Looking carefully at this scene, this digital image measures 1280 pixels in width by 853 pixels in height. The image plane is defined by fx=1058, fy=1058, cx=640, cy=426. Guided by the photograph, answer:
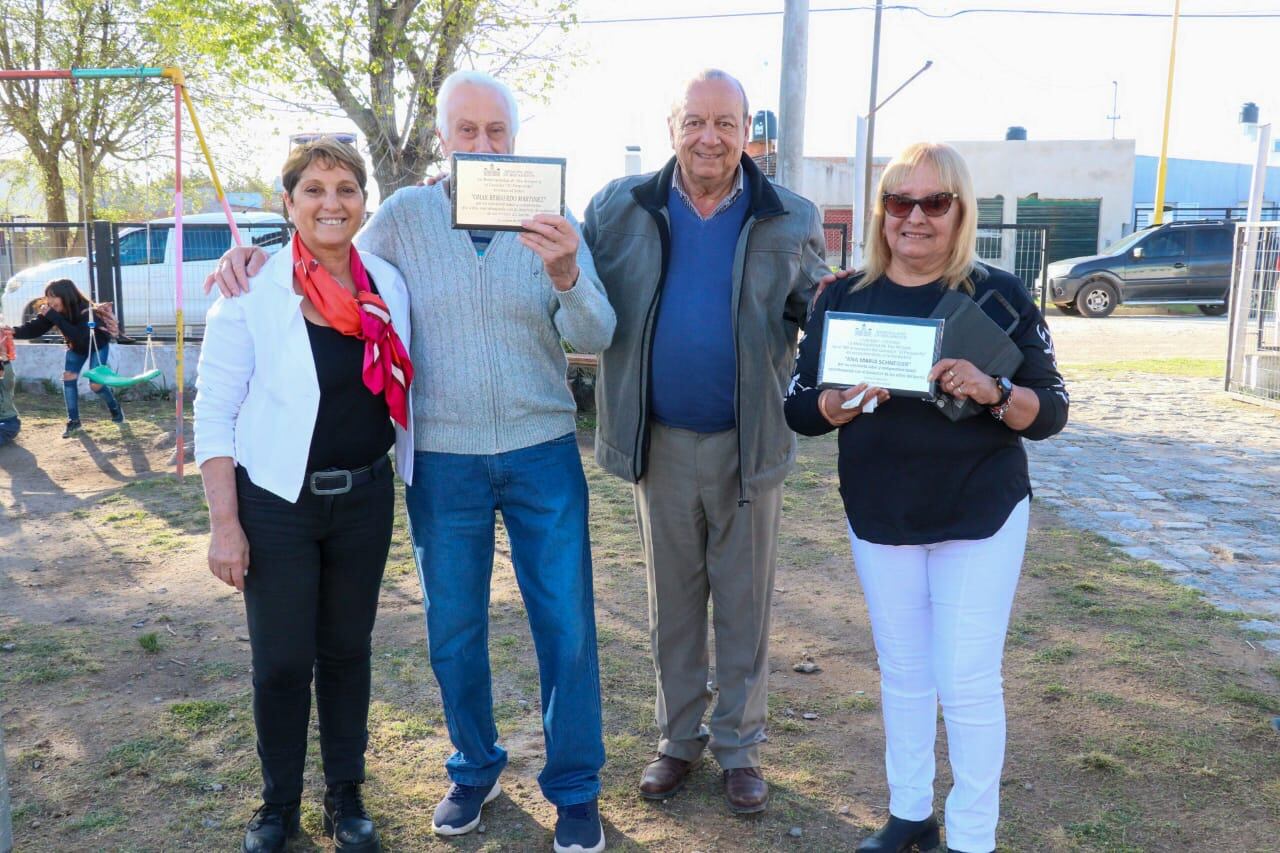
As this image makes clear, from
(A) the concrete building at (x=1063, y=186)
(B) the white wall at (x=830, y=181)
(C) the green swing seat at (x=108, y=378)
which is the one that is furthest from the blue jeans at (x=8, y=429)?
(B) the white wall at (x=830, y=181)

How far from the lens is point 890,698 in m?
2.97

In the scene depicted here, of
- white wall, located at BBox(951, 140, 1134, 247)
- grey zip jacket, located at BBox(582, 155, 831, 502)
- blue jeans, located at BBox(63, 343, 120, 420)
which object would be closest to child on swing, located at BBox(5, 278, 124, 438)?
blue jeans, located at BBox(63, 343, 120, 420)

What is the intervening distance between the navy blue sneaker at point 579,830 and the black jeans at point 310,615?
2.06 ft

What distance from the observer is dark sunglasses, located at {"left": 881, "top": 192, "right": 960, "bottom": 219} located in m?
2.69

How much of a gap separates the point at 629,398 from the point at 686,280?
16.1 inches

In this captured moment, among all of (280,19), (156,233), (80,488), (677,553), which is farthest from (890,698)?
(156,233)

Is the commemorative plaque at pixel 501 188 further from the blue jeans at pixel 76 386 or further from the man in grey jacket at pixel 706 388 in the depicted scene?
the blue jeans at pixel 76 386

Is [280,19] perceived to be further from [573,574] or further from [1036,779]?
[1036,779]

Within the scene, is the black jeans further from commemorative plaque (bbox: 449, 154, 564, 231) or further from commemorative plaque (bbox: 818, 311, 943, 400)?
commemorative plaque (bbox: 818, 311, 943, 400)

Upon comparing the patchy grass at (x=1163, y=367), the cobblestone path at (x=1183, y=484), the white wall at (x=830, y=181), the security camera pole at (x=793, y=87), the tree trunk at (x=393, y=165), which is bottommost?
the cobblestone path at (x=1183, y=484)

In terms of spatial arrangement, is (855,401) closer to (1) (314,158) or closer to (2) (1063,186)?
(1) (314,158)

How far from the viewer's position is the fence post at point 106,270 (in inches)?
479

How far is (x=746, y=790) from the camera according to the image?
131 inches

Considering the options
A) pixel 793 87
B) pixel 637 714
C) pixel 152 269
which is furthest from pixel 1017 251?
pixel 637 714
